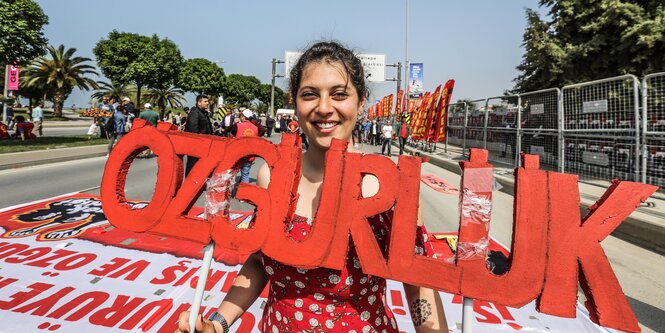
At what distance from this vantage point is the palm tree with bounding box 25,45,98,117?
4005cm

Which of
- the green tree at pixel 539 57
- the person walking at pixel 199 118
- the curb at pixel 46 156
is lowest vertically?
the curb at pixel 46 156

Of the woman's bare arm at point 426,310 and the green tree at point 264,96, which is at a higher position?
the green tree at point 264,96

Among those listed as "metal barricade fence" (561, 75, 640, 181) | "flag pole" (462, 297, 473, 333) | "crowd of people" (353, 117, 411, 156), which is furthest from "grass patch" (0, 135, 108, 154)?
"metal barricade fence" (561, 75, 640, 181)

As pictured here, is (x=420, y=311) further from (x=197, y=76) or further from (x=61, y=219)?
(x=197, y=76)

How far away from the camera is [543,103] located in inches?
362

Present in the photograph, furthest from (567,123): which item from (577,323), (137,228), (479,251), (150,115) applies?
(150,115)

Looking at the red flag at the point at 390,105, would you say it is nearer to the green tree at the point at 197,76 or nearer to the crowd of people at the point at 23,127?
the crowd of people at the point at 23,127

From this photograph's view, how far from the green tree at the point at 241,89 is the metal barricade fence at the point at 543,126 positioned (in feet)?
235

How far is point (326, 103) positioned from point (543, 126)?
9404 millimetres

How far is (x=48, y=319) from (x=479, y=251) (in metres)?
2.74

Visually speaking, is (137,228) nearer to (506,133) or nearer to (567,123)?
(567,123)

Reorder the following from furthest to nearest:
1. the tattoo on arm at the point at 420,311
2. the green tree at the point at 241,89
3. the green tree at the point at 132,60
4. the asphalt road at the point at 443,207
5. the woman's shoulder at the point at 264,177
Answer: the green tree at the point at 241,89 < the green tree at the point at 132,60 < the asphalt road at the point at 443,207 < the woman's shoulder at the point at 264,177 < the tattoo on arm at the point at 420,311

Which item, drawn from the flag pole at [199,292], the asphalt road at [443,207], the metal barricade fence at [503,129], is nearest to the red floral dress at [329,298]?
the flag pole at [199,292]

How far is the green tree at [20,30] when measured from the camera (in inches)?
500
